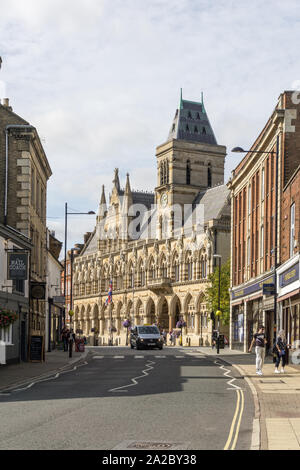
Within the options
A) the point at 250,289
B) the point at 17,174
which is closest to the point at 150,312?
the point at 250,289

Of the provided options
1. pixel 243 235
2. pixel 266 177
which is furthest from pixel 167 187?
pixel 266 177

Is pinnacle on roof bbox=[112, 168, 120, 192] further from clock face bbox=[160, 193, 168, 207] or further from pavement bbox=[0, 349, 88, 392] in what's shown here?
pavement bbox=[0, 349, 88, 392]

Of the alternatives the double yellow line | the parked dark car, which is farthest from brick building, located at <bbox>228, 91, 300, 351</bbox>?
the double yellow line

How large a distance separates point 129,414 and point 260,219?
3301cm

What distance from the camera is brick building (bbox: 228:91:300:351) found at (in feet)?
129

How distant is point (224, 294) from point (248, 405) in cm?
5312

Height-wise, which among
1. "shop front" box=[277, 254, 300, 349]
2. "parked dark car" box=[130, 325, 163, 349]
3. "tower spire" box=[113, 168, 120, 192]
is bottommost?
"parked dark car" box=[130, 325, 163, 349]

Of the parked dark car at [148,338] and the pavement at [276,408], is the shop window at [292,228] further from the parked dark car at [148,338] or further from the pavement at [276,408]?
the parked dark car at [148,338]

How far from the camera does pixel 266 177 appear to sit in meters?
44.9

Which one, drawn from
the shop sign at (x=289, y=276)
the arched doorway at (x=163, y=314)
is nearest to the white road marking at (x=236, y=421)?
the shop sign at (x=289, y=276)

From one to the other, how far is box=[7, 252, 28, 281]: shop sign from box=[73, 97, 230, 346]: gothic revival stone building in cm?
4808

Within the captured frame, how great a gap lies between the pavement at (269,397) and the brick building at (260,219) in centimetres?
681

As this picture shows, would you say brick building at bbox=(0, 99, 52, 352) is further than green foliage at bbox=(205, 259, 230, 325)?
No
